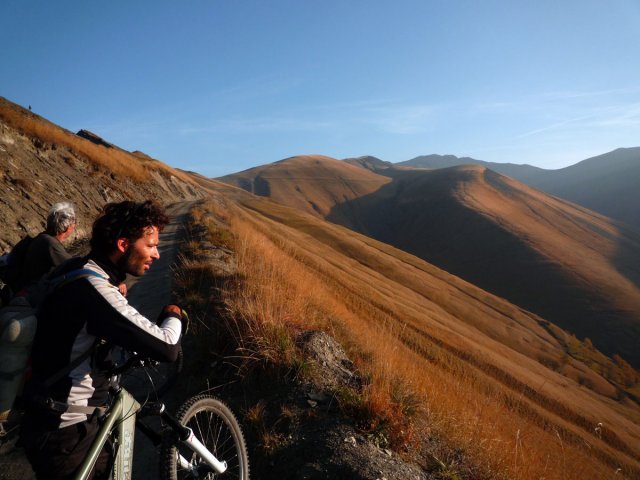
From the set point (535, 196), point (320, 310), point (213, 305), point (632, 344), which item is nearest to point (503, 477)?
point (320, 310)

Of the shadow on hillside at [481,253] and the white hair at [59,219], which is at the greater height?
the white hair at [59,219]

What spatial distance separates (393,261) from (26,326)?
1900 inches

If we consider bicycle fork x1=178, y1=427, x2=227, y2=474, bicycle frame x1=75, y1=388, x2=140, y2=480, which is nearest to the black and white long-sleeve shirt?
bicycle frame x1=75, y1=388, x2=140, y2=480

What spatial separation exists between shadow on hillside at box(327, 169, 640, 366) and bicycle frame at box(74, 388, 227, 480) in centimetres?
6984

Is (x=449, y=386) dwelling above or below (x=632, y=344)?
above

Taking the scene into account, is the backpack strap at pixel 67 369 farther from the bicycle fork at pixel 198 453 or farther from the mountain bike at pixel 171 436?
the bicycle fork at pixel 198 453

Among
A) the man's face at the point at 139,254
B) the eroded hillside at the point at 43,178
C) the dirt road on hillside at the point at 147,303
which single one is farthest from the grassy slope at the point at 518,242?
the man's face at the point at 139,254

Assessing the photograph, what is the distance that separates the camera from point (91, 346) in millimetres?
2074

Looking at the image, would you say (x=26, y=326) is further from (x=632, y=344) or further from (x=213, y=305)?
(x=632, y=344)

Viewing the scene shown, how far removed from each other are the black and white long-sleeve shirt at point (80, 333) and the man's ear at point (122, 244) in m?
0.23

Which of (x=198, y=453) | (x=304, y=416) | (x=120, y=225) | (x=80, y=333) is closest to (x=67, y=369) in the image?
(x=80, y=333)

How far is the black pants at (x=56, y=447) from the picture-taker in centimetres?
204

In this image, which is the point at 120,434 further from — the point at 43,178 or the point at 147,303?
the point at 43,178

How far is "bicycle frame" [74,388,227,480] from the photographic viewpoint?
210 cm
